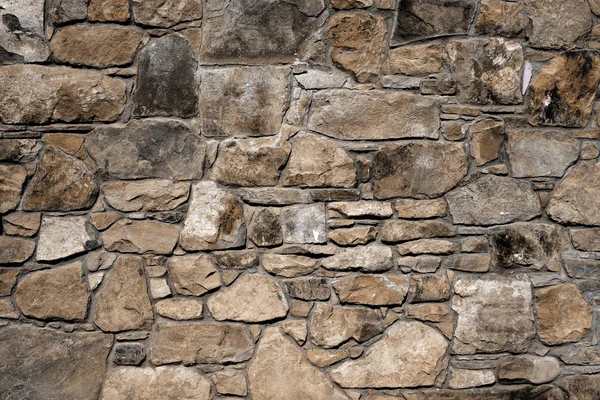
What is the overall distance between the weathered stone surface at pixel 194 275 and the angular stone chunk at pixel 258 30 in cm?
90

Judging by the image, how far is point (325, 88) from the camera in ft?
8.53

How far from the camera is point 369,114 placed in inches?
102

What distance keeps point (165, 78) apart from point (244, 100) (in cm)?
37

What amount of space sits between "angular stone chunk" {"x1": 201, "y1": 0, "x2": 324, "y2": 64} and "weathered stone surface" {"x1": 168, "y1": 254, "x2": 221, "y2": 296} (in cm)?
90

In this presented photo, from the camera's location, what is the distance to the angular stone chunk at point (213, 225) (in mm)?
2566

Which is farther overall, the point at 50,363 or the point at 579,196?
the point at 579,196

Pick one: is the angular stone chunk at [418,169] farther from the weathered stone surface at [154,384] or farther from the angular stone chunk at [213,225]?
the weathered stone surface at [154,384]

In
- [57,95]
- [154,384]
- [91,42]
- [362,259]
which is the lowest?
[154,384]

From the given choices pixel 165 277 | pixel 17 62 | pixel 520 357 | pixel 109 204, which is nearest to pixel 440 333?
pixel 520 357

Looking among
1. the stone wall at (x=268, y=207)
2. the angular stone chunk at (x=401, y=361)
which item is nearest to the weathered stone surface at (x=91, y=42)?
the stone wall at (x=268, y=207)

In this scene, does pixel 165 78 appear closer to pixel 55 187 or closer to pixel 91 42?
pixel 91 42

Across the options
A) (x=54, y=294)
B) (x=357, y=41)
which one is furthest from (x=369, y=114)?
(x=54, y=294)

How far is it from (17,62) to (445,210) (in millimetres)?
2035

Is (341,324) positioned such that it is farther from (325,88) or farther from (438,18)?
(438,18)
